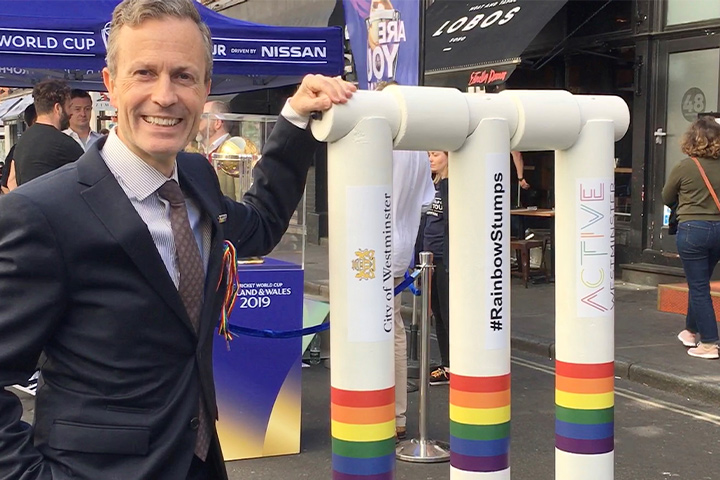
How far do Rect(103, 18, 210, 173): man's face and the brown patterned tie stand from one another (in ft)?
0.25

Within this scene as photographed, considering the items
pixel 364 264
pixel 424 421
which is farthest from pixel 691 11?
pixel 364 264

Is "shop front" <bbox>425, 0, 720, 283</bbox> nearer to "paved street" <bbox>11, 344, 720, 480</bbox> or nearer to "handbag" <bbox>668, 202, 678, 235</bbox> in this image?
"handbag" <bbox>668, 202, 678, 235</bbox>

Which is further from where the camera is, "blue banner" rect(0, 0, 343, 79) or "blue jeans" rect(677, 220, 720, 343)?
"blue jeans" rect(677, 220, 720, 343)

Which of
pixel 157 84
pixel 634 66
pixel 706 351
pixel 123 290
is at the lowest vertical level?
pixel 706 351

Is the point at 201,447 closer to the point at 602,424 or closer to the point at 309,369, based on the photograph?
the point at 602,424

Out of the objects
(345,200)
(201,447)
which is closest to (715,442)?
(345,200)

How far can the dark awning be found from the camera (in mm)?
9250

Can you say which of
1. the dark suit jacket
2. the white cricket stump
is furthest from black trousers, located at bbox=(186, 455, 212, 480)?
the white cricket stump

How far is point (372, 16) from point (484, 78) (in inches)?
85.4

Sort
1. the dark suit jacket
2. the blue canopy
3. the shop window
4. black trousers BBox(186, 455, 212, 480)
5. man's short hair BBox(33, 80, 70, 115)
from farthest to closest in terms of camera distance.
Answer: the shop window < man's short hair BBox(33, 80, 70, 115) < the blue canopy < black trousers BBox(186, 455, 212, 480) < the dark suit jacket

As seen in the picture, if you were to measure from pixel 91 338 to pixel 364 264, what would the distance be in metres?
0.89

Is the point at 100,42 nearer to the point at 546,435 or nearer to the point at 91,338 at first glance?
the point at 546,435

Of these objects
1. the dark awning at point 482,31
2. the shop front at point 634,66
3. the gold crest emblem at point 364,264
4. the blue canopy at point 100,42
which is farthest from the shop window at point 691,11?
the gold crest emblem at point 364,264

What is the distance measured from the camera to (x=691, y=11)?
30.5ft
